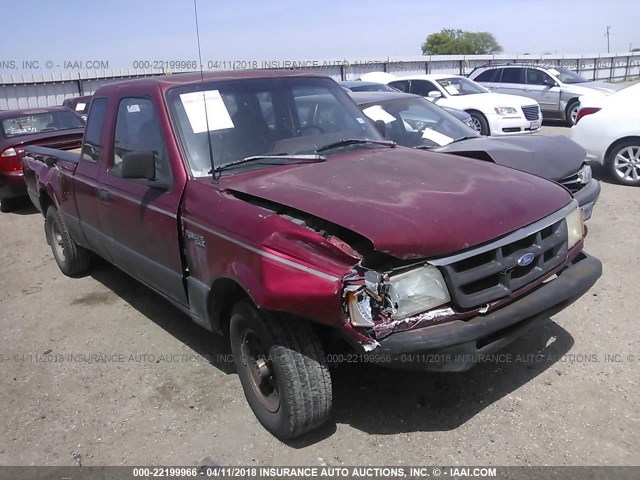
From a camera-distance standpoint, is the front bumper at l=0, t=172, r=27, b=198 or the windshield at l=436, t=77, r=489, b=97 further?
the windshield at l=436, t=77, r=489, b=97

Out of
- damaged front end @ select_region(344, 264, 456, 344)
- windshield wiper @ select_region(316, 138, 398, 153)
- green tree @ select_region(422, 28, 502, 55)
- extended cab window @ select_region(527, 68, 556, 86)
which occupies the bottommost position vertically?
damaged front end @ select_region(344, 264, 456, 344)

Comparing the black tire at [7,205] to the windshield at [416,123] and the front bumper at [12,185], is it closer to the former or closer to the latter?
the front bumper at [12,185]

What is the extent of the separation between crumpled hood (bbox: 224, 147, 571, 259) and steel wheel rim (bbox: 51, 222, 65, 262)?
136 inches

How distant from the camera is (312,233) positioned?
2.54 meters

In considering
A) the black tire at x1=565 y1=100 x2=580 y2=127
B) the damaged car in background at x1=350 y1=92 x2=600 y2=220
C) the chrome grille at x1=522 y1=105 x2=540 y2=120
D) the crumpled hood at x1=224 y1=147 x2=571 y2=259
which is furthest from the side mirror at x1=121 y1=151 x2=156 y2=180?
the black tire at x1=565 y1=100 x2=580 y2=127

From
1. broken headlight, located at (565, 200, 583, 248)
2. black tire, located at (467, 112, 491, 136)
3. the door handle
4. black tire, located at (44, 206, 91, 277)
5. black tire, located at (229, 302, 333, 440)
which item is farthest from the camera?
black tire, located at (467, 112, 491, 136)

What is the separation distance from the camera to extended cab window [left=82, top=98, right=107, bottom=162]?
14.7ft

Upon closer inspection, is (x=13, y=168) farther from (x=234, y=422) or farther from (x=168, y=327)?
(x=234, y=422)

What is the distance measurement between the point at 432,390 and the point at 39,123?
335 inches

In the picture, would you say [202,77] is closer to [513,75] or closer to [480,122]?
[480,122]

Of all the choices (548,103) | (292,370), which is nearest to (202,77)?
(292,370)

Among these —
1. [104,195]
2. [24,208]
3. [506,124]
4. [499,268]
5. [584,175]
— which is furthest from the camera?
[506,124]

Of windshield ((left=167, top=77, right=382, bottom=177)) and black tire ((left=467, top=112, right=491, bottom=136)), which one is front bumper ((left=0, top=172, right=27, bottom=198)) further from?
black tire ((left=467, top=112, right=491, bottom=136))

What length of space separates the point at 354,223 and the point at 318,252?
23 centimetres
